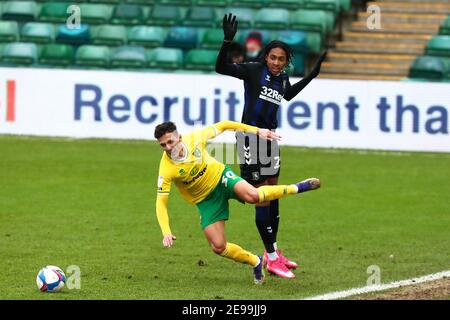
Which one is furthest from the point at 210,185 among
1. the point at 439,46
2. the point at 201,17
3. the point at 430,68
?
the point at 201,17

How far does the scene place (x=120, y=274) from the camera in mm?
11648

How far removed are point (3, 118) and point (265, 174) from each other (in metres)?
12.3

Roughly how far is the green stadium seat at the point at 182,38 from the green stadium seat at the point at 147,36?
0.63 feet

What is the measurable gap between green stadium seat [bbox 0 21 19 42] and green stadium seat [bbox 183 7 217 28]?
12.5 feet

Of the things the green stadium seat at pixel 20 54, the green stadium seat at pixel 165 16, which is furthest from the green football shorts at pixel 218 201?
the green stadium seat at pixel 165 16

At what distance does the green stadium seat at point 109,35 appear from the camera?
1018 inches

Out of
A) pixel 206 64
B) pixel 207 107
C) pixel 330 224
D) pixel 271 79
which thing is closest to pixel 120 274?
pixel 271 79

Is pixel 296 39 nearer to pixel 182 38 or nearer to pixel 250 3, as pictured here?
pixel 250 3

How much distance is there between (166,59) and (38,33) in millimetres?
3278

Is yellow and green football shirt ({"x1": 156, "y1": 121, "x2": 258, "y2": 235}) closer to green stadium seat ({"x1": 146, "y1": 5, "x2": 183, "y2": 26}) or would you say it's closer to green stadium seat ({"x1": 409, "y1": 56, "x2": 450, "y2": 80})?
green stadium seat ({"x1": 409, "y1": 56, "x2": 450, "y2": 80})

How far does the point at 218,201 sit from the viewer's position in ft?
37.3

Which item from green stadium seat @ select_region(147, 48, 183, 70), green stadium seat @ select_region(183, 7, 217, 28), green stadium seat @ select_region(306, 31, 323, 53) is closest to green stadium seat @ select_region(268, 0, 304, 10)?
green stadium seat @ select_region(183, 7, 217, 28)

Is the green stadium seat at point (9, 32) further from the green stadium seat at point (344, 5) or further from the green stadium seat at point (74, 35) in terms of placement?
the green stadium seat at point (344, 5)
